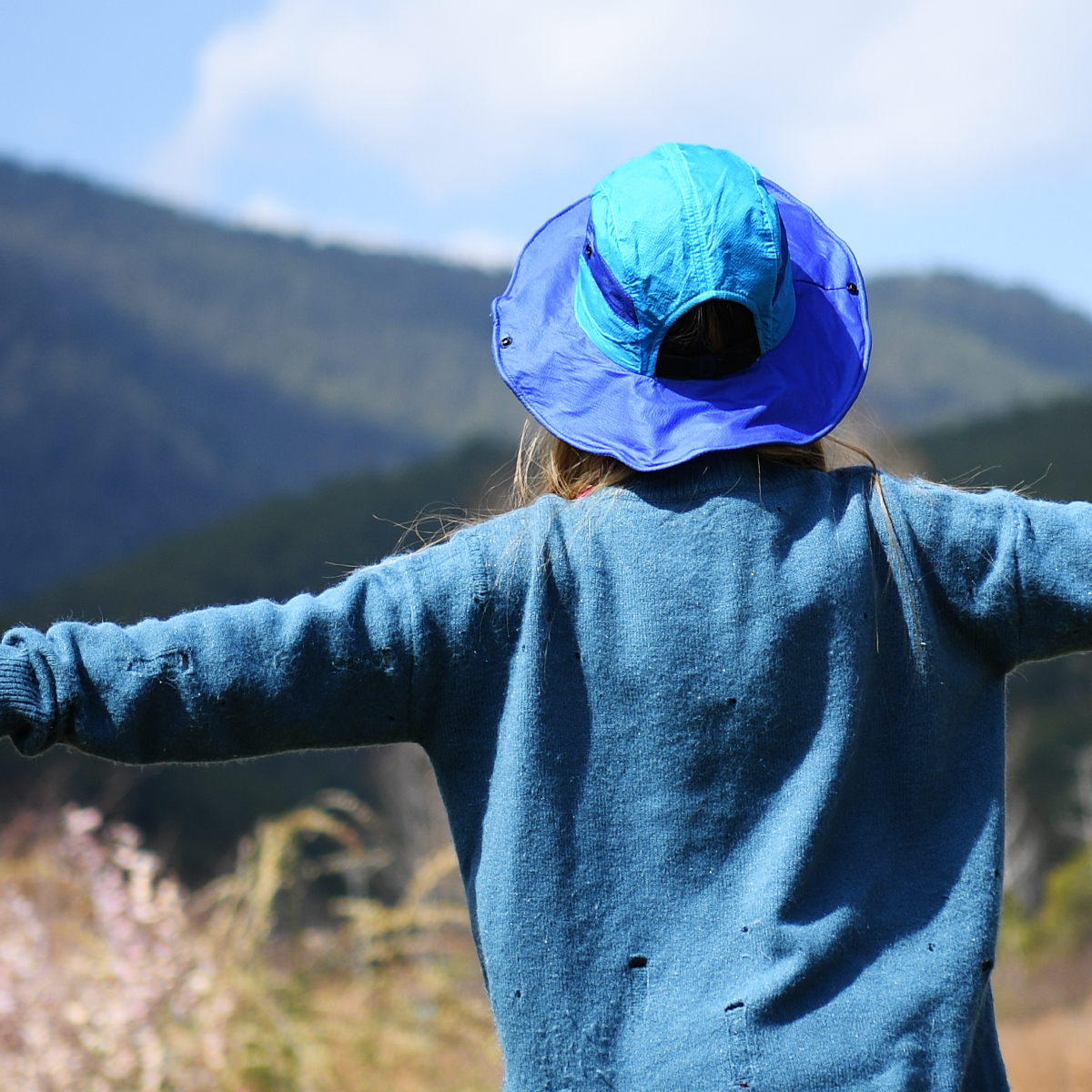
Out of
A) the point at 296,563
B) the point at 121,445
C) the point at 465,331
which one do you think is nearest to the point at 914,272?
the point at 465,331

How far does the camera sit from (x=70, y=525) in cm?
3931

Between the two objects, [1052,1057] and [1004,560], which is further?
[1052,1057]

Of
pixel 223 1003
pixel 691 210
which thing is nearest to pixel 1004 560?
pixel 691 210

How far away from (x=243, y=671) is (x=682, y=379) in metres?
0.46

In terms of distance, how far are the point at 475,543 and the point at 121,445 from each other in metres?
44.0

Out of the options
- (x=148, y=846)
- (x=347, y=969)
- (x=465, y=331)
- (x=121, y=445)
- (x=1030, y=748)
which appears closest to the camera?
(x=347, y=969)

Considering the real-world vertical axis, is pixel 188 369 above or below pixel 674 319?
above

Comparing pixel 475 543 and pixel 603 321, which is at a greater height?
pixel 603 321

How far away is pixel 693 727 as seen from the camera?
1.09 meters

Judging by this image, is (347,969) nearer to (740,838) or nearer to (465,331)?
(740,838)

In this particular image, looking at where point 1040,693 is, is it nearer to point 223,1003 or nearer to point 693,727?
point 223,1003

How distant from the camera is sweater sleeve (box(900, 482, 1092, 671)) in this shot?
1120 mm

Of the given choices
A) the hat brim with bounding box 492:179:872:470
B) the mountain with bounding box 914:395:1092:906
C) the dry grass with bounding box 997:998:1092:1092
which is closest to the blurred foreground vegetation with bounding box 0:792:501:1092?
the hat brim with bounding box 492:179:872:470

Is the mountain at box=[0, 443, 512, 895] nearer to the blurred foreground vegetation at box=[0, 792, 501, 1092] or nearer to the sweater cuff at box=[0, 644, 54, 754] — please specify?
the sweater cuff at box=[0, 644, 54, 754]
